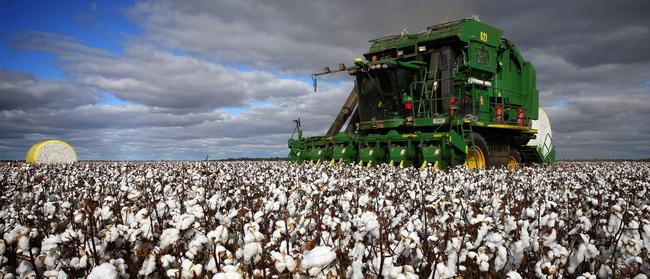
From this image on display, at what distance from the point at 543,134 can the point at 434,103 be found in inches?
498

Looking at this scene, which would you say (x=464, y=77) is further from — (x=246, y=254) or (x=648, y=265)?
(x=246, y=254)

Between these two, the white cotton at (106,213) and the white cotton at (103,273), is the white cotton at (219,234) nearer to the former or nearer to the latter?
the white cotton at (103,273)

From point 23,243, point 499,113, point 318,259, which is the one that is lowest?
point 23,243

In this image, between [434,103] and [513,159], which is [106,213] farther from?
[513,159]

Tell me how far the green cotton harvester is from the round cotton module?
12.6 metres

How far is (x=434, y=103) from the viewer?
53.5ft

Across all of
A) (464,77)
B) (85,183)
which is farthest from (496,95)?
(85,183)

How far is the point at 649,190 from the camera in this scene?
9.07m

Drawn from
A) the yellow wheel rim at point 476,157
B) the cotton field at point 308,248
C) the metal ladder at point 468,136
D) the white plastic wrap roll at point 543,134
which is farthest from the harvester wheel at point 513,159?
the cotton field at point 308,248

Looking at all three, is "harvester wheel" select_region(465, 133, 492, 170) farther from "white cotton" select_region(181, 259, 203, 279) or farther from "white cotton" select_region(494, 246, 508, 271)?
"white cotton" select_region(181, 259, 203, 279)

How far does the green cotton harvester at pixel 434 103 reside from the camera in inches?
591

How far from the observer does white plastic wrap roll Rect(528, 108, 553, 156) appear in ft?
81.9

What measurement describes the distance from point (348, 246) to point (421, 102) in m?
13.4

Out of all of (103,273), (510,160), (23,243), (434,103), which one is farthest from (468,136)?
(103,273)
